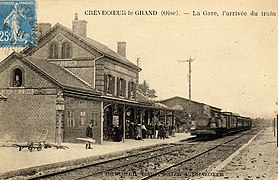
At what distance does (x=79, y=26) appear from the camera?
26.8ft

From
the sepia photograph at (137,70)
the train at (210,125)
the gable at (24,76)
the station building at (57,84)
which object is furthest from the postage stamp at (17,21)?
the train at (210,125)

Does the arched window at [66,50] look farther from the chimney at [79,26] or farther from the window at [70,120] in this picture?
the window at [70,120]

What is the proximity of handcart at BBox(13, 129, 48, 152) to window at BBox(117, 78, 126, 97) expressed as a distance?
282cm

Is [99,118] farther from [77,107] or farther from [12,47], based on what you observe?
[12,47]

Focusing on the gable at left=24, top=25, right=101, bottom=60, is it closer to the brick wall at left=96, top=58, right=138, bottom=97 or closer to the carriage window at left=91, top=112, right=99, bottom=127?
the brick wall at left=96, top=58, right=138, bottom=97

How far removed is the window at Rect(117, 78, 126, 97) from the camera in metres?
10.9

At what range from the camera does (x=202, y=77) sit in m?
8.07

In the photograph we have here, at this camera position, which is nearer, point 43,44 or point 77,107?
point 43,44

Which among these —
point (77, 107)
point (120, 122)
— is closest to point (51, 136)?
point (77, 107)

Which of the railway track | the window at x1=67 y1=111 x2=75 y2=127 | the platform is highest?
the window at x1=67 y1=111 x2=75 y2=127

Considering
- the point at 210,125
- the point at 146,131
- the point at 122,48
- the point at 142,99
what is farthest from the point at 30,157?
the point at 210,125

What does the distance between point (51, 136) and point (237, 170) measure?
12.2ft

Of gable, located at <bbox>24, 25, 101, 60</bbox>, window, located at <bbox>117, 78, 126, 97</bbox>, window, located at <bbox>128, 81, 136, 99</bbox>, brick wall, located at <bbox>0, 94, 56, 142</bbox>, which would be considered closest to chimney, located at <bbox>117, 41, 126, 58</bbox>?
gable, located at <bbox>24, 25, 101, 60</bbox>

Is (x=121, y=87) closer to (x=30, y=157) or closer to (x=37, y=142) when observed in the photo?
(x=37, y=142)
